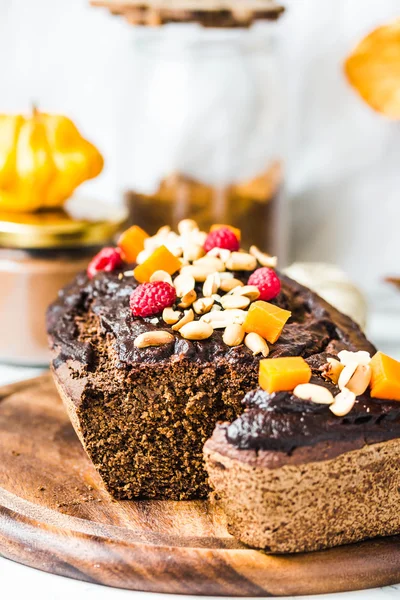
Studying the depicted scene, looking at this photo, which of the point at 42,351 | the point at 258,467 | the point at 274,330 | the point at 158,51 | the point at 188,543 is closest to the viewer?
the point at 258,467

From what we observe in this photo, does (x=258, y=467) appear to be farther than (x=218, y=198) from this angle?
No

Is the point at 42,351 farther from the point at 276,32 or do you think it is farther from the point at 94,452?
the point at 276,32

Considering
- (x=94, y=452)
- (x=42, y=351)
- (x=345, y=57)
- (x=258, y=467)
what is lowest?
(x=42, y=351)

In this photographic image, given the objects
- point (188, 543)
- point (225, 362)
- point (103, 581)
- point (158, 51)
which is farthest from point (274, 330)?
point (158, 51)

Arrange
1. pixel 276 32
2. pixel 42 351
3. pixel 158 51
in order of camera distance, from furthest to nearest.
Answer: pixel 276 32
pixel 158 51
pixel 42 351

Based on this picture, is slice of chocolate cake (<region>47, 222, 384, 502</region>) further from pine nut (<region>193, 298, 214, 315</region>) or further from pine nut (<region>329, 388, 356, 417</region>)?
pine nut (<region>329, 388, 356, 417</region>)

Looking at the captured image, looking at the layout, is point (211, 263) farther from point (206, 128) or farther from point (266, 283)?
point (206, 128)

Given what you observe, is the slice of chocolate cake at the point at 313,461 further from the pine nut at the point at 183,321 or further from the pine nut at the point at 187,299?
the pine nut at the point at 187,299
